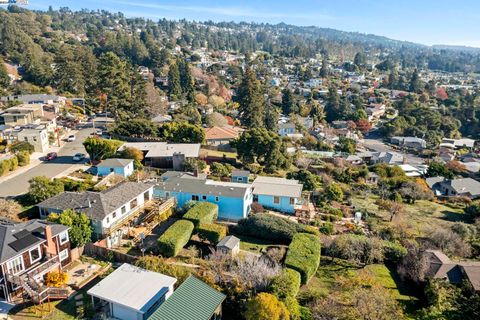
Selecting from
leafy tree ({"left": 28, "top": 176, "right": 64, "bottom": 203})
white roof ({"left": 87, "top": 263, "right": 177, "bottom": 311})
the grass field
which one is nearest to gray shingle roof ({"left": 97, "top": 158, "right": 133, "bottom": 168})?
leafy tree ({"left": 28, "top": 176, "right": 64, "bottom": 203})

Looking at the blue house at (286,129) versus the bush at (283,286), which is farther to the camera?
the blue house at (286,129)

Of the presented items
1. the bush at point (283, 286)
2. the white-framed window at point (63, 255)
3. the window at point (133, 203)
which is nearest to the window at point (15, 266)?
the white-framed window at point (63, 255)

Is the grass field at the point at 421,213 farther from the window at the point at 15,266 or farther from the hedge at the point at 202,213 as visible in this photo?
the window at the point at 15,266

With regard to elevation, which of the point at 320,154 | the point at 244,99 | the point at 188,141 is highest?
the point at 244,99

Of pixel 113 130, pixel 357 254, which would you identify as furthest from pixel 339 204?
pixel 113 130

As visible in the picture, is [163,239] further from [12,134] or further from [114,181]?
[12,134]

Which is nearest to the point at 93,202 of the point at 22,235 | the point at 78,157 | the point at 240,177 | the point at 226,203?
the point at 22,235

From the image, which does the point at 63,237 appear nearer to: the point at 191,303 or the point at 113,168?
the point at 191,303

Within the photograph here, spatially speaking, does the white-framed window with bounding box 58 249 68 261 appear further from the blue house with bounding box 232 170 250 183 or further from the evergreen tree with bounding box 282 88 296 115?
the evergreen tree with bounding box 282 88 296 115
